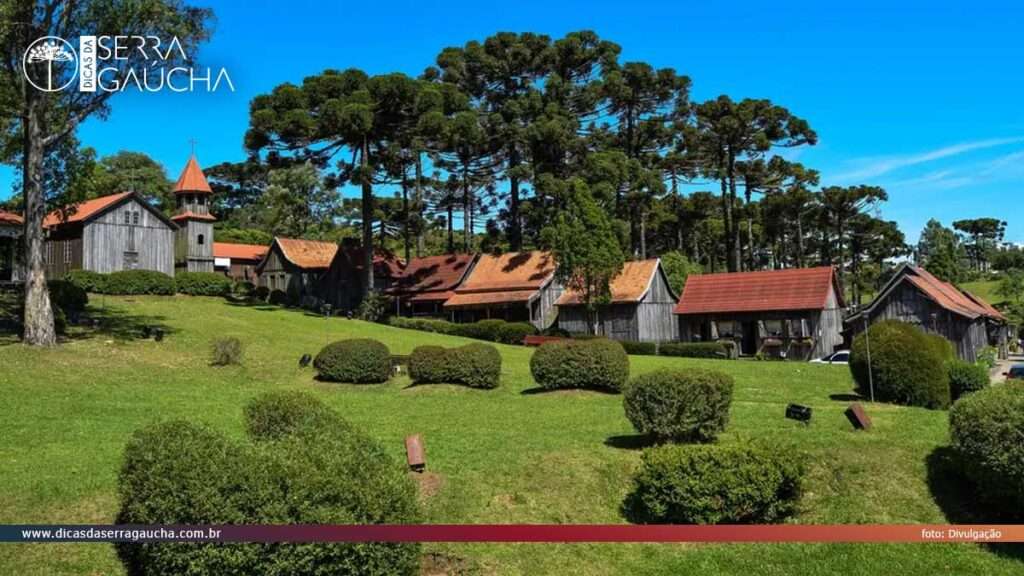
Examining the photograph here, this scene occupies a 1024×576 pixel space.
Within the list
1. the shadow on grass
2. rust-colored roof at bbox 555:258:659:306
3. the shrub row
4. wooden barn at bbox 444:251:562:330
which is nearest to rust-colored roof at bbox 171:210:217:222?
wooden barn at bbox 444:251:562:330

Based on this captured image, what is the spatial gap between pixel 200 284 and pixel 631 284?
2681 cm

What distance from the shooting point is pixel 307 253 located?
5925 cm

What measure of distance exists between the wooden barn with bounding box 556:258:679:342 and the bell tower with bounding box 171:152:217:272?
89.5 ft

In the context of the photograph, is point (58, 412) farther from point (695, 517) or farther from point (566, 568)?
point (695, 517)

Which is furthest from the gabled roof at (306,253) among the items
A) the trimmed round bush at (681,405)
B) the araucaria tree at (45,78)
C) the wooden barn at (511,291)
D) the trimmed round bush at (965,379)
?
the trimmed round bush at (681,405)

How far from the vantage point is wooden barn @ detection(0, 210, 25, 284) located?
135 ft

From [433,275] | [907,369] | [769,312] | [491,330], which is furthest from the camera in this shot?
[433,275]

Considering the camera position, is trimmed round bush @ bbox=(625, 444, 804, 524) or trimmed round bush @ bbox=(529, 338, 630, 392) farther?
trimmed round bush @ bbox=(529, 338, 630, 392)

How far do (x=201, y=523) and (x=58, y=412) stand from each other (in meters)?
11.0

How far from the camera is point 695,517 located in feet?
30.3

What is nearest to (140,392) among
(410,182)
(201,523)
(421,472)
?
(421,472)

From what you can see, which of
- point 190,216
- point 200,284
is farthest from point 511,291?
point 190,216

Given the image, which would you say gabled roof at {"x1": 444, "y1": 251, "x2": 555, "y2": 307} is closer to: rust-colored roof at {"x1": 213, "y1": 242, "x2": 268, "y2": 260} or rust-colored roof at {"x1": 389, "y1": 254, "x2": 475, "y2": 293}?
rust-colored roof at {"x1": 389, "y1": 254, "x2": 475, "y2": 293}

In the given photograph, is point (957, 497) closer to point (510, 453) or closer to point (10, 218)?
point (510, 453)
